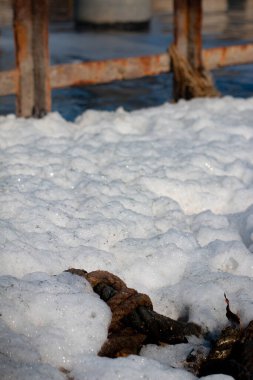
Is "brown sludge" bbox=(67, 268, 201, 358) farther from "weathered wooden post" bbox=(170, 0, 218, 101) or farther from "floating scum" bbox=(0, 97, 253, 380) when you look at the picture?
"weathered wooden post" bbox=(170, 0, 218, 101)

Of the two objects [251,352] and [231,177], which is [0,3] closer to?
[231,177]

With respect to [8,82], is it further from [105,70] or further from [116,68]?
[116,68]

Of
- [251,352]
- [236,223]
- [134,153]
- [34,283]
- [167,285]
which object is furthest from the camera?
[134,153]

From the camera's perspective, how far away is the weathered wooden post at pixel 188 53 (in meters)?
7.25

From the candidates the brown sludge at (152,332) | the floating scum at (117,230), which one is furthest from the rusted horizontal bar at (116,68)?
the brown sludge at (152,332)

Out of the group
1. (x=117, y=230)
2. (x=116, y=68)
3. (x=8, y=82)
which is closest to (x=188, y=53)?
(x=116, y=68)

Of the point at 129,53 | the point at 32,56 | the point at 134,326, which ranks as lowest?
the point at 129,53

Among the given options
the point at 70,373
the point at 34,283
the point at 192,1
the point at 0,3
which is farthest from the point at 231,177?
the point at 0,3

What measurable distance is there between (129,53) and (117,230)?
10.4 m

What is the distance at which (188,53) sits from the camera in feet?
24.5

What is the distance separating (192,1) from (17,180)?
12.5 ft

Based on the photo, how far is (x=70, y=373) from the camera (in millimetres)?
2672

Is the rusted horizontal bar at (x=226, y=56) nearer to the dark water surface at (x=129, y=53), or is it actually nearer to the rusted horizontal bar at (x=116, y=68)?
the rusted horizontal bar at (x=116, y=68)

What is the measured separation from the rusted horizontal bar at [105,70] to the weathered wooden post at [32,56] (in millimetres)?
244
